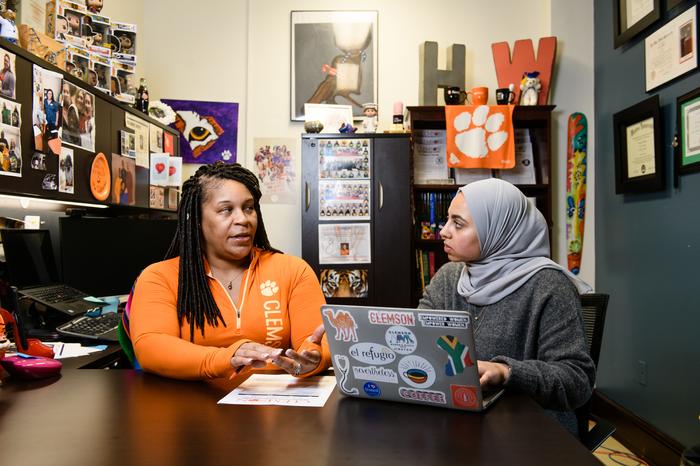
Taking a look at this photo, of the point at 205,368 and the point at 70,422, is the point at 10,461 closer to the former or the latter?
the point at 70,422

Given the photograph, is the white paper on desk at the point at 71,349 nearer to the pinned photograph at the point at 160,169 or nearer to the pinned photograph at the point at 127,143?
the pinned photograph at the point at 127,143

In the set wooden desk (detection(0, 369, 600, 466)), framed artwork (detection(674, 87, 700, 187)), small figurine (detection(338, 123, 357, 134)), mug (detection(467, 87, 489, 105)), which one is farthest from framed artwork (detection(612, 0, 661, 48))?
wooden desk (detection(0, 369, 600, 466))

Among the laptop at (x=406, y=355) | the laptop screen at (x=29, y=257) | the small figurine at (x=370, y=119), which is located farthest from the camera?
the small figurine at (x=370, y=119)

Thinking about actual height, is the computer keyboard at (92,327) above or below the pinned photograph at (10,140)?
below

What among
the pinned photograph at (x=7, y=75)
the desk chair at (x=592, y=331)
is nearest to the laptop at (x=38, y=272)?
the pinned photograph at (x=7, y=75)

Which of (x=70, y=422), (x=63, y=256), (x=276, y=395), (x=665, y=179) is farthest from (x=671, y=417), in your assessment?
(x=63, y=256)

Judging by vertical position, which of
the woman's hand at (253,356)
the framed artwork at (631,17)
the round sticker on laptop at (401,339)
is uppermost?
the framed artwork at (631,17)

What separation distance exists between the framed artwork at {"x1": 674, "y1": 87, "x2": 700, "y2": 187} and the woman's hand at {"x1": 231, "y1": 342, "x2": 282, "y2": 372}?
198 cm

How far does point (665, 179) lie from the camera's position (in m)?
2.60

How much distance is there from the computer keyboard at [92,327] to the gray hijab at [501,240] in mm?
1217

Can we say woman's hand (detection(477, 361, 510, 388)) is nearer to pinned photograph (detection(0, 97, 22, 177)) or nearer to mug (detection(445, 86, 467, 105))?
pinned photograph (detection(0, 97, 22, 177))

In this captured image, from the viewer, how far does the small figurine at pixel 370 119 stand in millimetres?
3578

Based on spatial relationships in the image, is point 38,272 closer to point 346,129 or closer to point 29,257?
point 29,257

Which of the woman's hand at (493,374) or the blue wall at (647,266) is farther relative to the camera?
the blue wall at (647,266)
